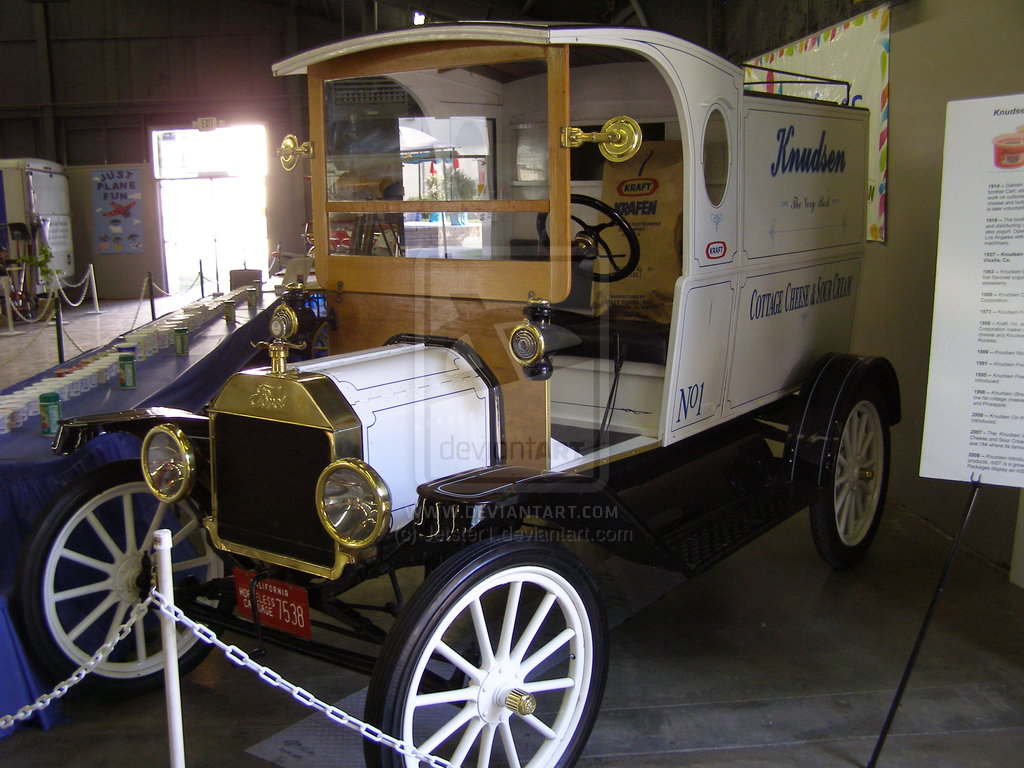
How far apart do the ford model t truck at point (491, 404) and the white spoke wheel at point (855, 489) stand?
0.9 inches

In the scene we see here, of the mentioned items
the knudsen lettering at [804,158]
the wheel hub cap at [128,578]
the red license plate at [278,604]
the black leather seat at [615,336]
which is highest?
the knudsen lettering at [804,158]

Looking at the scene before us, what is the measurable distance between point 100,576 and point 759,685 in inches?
92.8

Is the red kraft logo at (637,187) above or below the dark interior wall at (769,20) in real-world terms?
below

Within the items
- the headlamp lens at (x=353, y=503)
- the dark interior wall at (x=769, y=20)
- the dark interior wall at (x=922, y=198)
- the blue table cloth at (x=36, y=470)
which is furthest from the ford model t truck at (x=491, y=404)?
the dark interior wall at (x=769, y=20)

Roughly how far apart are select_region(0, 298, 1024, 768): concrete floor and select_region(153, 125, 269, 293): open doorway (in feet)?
45.6

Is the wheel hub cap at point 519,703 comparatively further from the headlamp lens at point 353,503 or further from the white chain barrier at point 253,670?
the headlamp lens at point 353,503

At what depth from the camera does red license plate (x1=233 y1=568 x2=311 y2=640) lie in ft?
7.18

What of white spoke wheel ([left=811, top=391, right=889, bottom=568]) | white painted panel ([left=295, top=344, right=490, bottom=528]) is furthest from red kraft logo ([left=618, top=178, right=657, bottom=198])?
white painted panel ([left=295, top=344, right=490, bottom=528])

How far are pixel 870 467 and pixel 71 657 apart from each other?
330 centimetres

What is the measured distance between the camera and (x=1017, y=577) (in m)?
3.55

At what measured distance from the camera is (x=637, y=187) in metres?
3.74

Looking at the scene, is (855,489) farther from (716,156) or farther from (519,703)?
(519,703)

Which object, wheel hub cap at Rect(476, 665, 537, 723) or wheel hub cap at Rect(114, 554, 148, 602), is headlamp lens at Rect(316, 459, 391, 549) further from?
wheel hub cap at Rect(114, 554, 148, 602)

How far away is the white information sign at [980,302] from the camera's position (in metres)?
2.47
